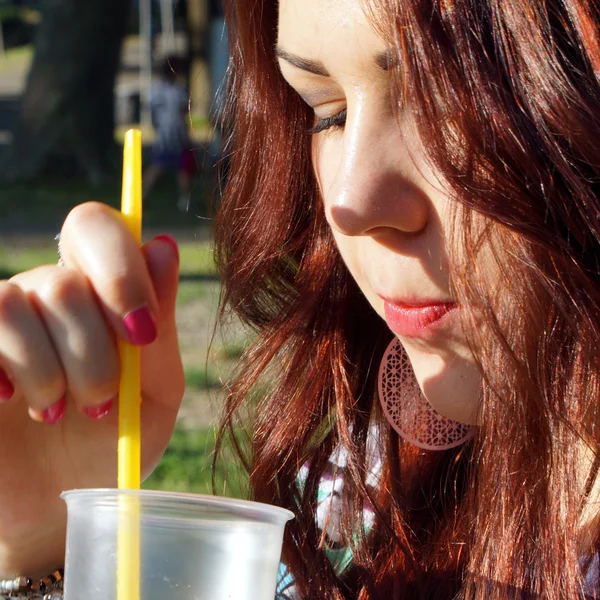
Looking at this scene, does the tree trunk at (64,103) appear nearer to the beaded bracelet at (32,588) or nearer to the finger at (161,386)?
the finger at (161,386)

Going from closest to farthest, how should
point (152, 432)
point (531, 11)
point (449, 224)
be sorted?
point (531, 11) → point (449, 224) → point (152, 432)

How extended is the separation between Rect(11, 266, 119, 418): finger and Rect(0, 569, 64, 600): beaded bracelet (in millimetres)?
343

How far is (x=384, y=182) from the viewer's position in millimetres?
1253

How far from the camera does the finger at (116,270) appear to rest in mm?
1250

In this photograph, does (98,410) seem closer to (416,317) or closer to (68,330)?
(68,330)

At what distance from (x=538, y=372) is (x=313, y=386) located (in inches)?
22.1

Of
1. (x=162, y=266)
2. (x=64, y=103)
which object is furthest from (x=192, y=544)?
(x=64, y=103)

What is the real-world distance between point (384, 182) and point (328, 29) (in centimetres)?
22

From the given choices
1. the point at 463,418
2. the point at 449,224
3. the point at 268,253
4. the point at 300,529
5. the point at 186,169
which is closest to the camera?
the point at 449,224

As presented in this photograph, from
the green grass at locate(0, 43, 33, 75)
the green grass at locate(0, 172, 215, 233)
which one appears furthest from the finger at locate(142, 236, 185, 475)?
the green grass at locate(0, 43, 33, 75)

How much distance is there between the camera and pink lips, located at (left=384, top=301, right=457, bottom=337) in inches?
51.9

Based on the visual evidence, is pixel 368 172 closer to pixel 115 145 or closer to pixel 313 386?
pixel 313 386

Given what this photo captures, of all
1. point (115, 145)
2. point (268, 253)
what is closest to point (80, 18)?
point (115, 145)

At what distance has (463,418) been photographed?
4.65 ft
